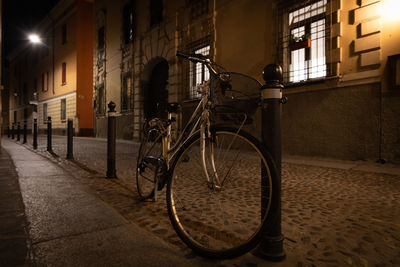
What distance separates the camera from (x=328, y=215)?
2270 mm

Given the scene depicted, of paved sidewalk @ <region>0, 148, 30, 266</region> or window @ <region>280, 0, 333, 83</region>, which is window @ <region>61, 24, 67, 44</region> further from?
paved sidewalk @ <region>0, 148, 30, 266</region>

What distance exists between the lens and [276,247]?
151 centimetres

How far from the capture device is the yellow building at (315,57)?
16.5 ft

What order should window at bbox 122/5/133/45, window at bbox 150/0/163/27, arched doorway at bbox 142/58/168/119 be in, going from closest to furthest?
1. window at bbox 150/0/163/27
2. arched doorway at bbox 142/58/168/119
3. window at bbox 122/5/133/45

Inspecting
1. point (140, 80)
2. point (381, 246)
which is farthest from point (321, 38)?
point (140, 80)

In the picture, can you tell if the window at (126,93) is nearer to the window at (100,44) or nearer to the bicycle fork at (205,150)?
the window at (100,44)

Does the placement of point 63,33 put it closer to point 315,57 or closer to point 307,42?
point 307,42

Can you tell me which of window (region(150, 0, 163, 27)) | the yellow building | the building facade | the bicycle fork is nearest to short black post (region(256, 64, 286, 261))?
the bicycle fork

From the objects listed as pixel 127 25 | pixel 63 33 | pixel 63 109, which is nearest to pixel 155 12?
pixel 127 25

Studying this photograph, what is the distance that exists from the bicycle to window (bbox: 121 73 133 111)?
1083 cm

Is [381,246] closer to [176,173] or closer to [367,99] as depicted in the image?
[176,173]

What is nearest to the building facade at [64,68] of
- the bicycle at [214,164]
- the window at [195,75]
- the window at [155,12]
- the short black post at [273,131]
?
the window at [155,12]

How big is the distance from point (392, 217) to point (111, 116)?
3.46 m

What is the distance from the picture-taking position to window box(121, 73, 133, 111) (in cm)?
1310
